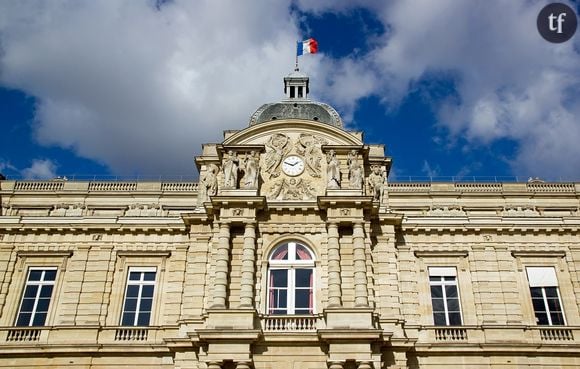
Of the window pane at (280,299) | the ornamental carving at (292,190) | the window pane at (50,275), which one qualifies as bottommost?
the window pane at (280,299)

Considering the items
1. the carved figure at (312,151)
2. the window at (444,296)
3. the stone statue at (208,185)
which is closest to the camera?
the window at (444,296)

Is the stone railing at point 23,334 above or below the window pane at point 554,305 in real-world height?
below

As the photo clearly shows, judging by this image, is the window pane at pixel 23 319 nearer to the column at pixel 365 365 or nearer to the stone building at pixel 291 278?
the stone building at pixel 291 278

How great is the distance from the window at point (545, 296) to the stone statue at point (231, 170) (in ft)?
43.0

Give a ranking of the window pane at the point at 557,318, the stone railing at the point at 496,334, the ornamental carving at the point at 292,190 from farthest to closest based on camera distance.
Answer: the ornamental carving at the point at 292,190 → the window pane at the point at 557,318 → the stone railing at the point at 496,334

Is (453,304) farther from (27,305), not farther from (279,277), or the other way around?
(27,305)

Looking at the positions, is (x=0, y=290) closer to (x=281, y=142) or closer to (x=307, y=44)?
(x=281, y=142)

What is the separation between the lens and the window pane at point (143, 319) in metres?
26.1

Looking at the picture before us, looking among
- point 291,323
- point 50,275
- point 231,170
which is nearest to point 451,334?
point 291,323

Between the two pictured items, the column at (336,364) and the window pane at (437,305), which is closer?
the column at (336,364)

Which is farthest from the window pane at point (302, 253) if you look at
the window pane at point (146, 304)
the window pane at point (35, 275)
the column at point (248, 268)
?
the window pane at point (35, 275)

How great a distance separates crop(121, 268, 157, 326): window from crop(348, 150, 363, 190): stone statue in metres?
9.38

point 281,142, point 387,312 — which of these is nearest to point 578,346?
point 387,312

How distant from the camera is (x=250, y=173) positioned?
88.7 ft
